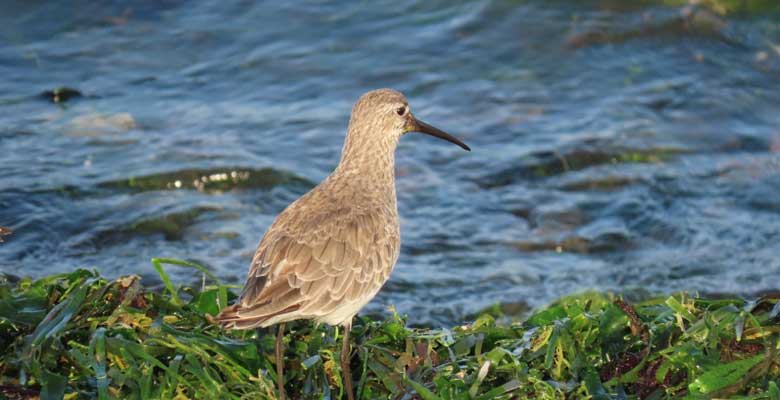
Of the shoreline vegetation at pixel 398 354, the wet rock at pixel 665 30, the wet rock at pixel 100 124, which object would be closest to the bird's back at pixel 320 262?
the shoreline vegetation at pixel 398 354

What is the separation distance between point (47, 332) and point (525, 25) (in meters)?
8.33

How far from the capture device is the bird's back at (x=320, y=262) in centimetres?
445

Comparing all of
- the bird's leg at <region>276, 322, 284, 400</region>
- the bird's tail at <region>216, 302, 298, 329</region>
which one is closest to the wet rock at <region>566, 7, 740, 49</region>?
the bird's leg at <region>276, 322, 284, 400</region>

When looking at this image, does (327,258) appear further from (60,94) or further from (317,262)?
(60,94)

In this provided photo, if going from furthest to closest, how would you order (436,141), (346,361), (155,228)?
1. (436,141)
2. (155,228)
3. (346,361)

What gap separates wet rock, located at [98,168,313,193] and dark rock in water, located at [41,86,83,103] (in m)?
1.79

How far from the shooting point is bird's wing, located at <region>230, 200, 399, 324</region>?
177 inches

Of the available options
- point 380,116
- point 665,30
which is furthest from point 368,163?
point 665,30

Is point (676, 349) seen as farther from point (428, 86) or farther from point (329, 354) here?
point (428, 86)

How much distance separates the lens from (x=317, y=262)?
469cm

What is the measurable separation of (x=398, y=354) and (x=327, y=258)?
1.72 ft

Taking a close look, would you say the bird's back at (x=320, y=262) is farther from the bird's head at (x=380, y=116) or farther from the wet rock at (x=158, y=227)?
the wet rock at (x=158, y=227)

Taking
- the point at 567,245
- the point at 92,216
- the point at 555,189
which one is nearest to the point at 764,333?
the point at 567,245

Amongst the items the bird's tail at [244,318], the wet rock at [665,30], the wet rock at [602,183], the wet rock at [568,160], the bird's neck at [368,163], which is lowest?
the wet rock at [602,183]
